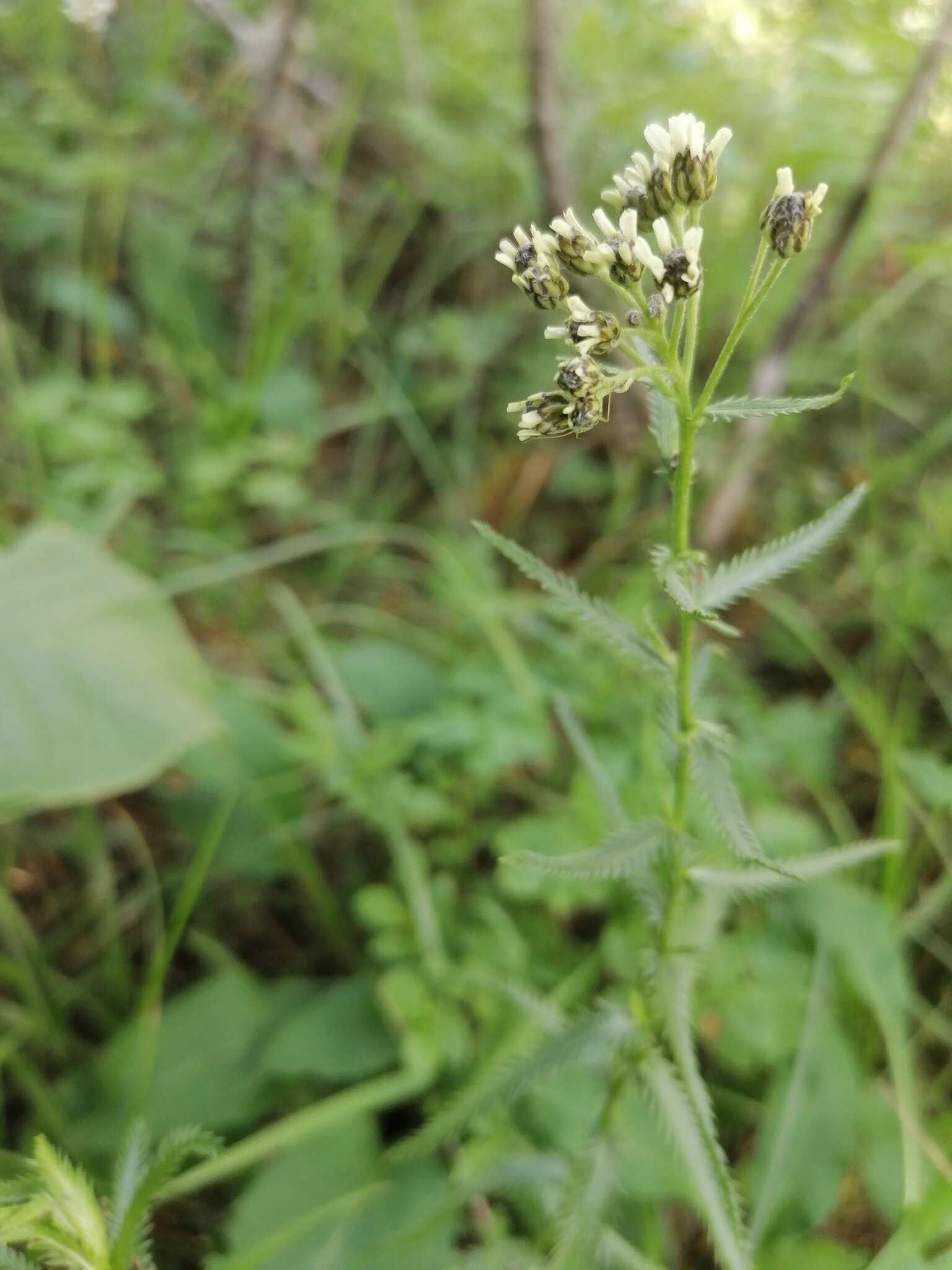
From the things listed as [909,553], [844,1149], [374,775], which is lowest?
[844,1149]

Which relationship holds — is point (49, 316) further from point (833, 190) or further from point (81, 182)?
point (833, 190)

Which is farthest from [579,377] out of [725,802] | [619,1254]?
[619,1254]

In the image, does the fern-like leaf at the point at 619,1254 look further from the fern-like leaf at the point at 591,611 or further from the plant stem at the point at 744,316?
the plant stem at the point at 744,316

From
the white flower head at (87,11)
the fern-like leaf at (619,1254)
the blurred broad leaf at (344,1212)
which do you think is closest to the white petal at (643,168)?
the fern-like leaf at (619,1254)

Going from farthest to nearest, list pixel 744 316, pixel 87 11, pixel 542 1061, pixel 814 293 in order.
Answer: pixel 87 11
pixel 814 293
pixel 542 1061
pixel 744 316

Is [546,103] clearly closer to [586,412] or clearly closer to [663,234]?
[663,234]

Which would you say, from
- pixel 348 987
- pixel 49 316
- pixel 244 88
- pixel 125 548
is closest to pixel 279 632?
pixel 125 548
